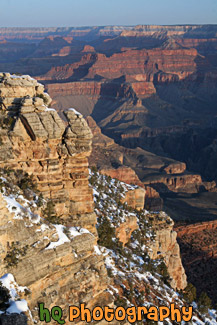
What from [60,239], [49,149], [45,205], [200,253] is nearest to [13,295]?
[60,239]

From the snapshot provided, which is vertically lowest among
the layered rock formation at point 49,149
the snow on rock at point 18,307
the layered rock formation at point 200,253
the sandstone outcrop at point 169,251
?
the layered rock formation at point 200,253

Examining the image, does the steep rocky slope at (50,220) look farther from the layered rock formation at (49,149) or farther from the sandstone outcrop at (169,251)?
the sandstone outcrop at (169,251)

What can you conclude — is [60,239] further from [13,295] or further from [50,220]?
[13,295]

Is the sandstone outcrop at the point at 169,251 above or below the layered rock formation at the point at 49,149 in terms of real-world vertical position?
below

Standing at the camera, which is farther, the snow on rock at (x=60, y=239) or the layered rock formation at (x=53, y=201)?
the snow on rock at (x=60, y=239)

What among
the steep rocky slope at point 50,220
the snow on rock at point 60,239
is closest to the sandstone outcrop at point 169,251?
the steep rocky slope at point 50,220

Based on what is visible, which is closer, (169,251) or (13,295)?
(13,295)

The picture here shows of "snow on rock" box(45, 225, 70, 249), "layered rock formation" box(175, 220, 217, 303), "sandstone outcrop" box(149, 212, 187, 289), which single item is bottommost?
"layered rock formation" box(175, 220, 217, 303)

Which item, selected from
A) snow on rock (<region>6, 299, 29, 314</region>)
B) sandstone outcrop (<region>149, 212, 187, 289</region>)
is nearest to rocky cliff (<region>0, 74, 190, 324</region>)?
snow on rock (<region>6, 299, 29, 314</region>)

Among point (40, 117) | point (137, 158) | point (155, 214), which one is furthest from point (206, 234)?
point (137, 158)

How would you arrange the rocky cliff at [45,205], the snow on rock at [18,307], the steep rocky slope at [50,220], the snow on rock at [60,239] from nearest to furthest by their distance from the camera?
the snow on rock at [18,307]
the steep rocky slope at [50,220]
the rocky cliff at [45,205]
the snow on rock at [60,239]

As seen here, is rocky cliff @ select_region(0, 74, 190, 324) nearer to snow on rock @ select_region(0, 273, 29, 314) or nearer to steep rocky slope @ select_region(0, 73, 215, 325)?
steep rocky slope @ select_region(0, 73, 215, 325)

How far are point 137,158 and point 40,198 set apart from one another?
4221 inches

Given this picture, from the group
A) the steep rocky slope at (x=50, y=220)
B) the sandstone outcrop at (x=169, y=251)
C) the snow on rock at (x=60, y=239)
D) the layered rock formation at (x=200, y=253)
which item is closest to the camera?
the steep rocky slope at (x=50, y=220)
